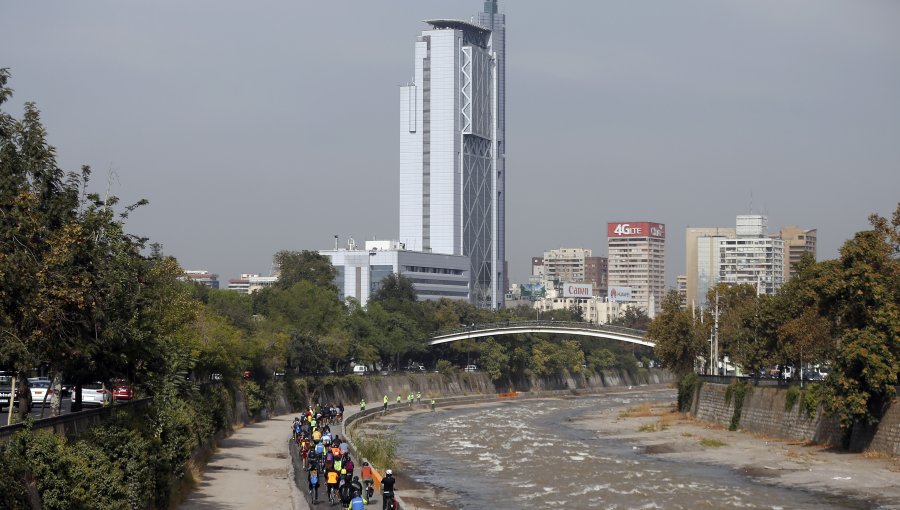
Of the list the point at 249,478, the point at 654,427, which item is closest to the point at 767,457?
the point at 654,427

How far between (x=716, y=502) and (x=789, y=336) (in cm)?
3117

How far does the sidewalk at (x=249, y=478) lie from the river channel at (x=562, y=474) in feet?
24.4

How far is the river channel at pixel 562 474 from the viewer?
172ft

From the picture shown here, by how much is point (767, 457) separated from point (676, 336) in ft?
133

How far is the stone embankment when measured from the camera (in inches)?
2377

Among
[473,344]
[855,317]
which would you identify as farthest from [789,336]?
[473,344]

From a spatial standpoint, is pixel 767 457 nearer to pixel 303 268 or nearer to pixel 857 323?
pixel 857 323

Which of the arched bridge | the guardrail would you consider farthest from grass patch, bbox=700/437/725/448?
the arched bridge

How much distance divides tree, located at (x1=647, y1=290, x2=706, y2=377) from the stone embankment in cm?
628

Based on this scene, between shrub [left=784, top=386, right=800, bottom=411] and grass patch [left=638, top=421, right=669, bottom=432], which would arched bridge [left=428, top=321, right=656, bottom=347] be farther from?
shrub [left=784, top=386, right=800, bottom=411]

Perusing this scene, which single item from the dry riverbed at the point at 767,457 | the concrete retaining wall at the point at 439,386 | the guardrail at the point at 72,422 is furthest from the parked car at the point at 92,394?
the concrete retaining wall at the point at 439,386

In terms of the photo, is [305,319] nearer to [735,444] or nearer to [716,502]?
[735,444]

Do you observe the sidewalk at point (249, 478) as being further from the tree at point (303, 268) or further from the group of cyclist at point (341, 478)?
the tree at point (303, 268)

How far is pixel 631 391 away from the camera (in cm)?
18750
